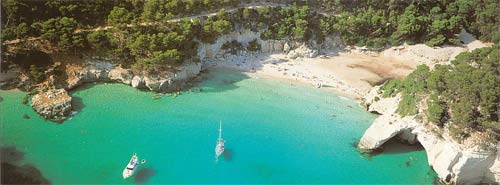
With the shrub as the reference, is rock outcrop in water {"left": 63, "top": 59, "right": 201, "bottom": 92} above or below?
below

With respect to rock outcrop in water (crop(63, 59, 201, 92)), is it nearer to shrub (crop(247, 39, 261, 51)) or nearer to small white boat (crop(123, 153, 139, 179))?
shrub (crop(247, 39, 261, 51))

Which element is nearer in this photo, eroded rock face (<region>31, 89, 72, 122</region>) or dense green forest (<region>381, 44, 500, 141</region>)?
dense green forest (<region>381, 44, 500, 141</region>)

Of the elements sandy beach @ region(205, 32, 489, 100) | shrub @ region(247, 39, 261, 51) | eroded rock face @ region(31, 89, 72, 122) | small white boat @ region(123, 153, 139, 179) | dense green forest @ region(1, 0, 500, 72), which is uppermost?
dense green forest @ region(1, 0, 500, 72)

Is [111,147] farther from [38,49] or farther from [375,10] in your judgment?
[375,10]

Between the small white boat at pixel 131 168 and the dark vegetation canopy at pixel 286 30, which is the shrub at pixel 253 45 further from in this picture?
the small white boat at pixel 131 168

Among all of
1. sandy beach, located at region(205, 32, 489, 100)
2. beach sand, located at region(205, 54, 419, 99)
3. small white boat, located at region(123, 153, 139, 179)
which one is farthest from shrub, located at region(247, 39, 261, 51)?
small white boat, located at region(123, 153, 139, 179)

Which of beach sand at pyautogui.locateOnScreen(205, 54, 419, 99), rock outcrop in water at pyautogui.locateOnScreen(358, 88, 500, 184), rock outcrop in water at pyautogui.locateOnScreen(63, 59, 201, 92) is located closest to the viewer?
rock outcrop in water at pyautogui.locateOnScreen(358, 88, 500, 184)

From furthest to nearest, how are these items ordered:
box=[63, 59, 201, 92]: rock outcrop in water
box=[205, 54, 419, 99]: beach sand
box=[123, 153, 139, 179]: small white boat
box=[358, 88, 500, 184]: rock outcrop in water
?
box=[205, 54, 419, 99]: beach sand < box=[63, 59, 201, 92]: rock outcrop in water < box=[358, 88, 500, 184]: rock outcrop in water < box=[123, 153, 139, 179]: small white boat
